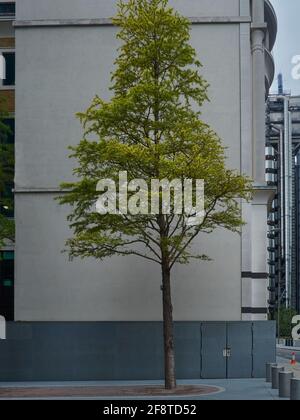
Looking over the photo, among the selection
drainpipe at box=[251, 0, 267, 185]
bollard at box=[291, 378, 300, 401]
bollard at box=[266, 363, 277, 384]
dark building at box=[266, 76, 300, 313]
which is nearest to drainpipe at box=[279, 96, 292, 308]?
dark building at box=[266, 76, 300, 313]

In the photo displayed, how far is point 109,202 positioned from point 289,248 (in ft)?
367

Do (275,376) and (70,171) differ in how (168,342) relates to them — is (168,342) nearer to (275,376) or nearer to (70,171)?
(275,376)

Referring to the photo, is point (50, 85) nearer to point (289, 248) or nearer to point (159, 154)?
point (159, 154)

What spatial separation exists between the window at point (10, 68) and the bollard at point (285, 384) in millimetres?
18721

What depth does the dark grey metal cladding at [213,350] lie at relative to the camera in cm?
3011

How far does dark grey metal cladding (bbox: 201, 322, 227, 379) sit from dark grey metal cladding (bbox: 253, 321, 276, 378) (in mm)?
1258

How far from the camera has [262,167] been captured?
3216cm

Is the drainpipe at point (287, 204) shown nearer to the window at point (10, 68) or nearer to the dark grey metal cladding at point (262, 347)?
the dark grey metal cladding at point (262, 347)

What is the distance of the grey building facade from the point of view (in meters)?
30.8

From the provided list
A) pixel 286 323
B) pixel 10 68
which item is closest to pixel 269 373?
pixel 10 68

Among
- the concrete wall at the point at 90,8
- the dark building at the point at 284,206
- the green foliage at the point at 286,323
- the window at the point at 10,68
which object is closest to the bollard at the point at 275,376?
the concrete wall at the point at 90,8

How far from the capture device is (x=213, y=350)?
30.2 meters

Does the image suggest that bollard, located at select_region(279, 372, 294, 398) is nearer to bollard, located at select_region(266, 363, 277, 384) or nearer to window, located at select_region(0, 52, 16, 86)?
bollard, located at select_region(266, 363, 277, 384)
